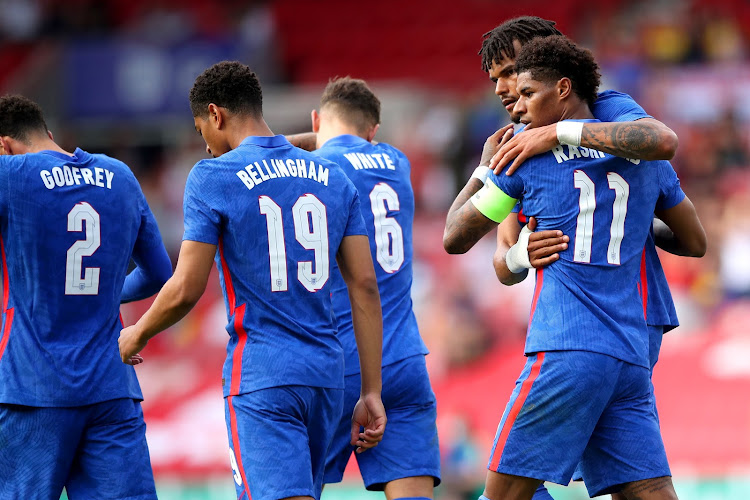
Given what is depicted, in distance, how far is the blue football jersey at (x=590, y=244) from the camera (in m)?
4.49

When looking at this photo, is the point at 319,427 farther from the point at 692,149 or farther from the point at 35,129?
the point at 692,149

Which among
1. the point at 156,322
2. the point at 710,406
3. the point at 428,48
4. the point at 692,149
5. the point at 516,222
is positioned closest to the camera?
the point at 156,322

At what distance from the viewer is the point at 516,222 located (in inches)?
196

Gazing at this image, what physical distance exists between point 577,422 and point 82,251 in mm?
2341

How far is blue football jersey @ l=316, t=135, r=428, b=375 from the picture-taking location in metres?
5.58

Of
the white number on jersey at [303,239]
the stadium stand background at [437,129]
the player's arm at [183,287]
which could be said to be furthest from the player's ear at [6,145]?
the stadium stand background at [437,129]

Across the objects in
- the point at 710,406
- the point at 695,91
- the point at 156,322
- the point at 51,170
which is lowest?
the point at 710,406

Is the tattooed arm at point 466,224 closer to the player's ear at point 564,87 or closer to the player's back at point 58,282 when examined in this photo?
the player's ear at point 564,87

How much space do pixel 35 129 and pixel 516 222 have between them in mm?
2320

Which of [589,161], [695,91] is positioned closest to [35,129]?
[589,161]

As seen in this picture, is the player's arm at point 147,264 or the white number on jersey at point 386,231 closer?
the player's arm at point 147,264

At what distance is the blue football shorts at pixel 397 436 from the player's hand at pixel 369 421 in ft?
2.27

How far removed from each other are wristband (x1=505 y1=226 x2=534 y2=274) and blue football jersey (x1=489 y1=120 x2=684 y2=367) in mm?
Answer: 107

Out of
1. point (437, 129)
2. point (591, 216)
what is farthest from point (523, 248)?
point (437, 129)
